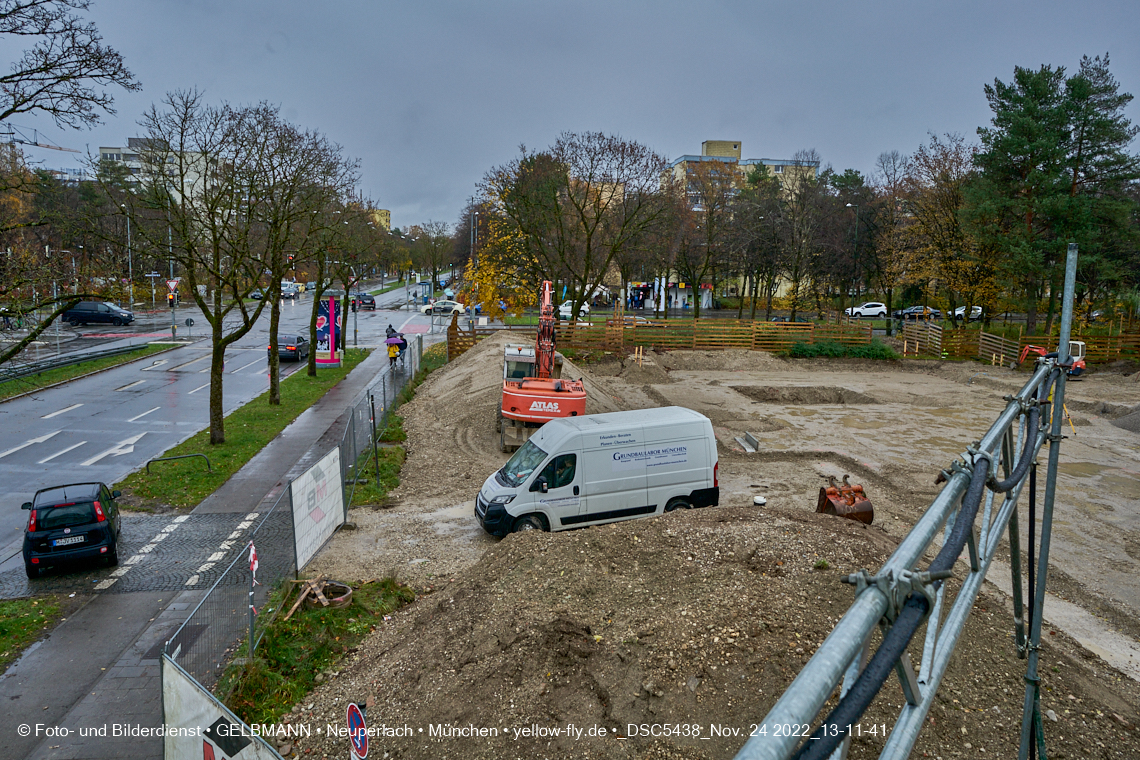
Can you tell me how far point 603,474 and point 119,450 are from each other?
15369 millimetres

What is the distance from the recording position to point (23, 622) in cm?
1164

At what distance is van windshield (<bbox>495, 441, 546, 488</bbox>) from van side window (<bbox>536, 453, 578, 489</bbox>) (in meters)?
0.24

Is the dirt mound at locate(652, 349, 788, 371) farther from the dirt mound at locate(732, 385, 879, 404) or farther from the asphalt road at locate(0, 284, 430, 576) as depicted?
the asphalt road at locate(0, 284, 430, 576)

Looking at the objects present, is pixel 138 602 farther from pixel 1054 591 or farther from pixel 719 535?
pixel 1054 591

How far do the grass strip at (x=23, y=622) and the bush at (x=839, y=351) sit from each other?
41455mm

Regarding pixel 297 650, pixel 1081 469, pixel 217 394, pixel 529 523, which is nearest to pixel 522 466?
pixel 529 523

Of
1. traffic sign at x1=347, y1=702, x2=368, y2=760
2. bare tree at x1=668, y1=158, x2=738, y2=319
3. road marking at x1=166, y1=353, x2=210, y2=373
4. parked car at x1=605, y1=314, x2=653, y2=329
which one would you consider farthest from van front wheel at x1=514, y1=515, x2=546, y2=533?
bare tree at x1=668, y1=158, x2=738, y2=319

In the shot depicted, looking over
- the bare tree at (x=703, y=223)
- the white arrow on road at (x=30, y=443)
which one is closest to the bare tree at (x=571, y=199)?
the bare tree at (x=703, y=223)

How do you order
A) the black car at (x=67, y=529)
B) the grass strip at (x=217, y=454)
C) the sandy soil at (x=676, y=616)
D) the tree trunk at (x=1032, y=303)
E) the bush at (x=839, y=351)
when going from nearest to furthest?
the sandy soil at (x=676, y=616), the black car at (x=67, y=529), the grass strip at (x=217, y=454), the tree trunk at (x=1032, y=303), the bush at (x=839, y=351)

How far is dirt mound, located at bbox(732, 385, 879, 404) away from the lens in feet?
110

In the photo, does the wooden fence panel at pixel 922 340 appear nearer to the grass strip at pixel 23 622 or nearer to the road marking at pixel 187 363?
the road marking at pixel 187 363

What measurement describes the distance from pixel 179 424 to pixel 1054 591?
82.2 feet

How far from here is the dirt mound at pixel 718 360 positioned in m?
43.1

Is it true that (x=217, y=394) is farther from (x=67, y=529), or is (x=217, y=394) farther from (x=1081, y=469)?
(x=1081, y=469)
